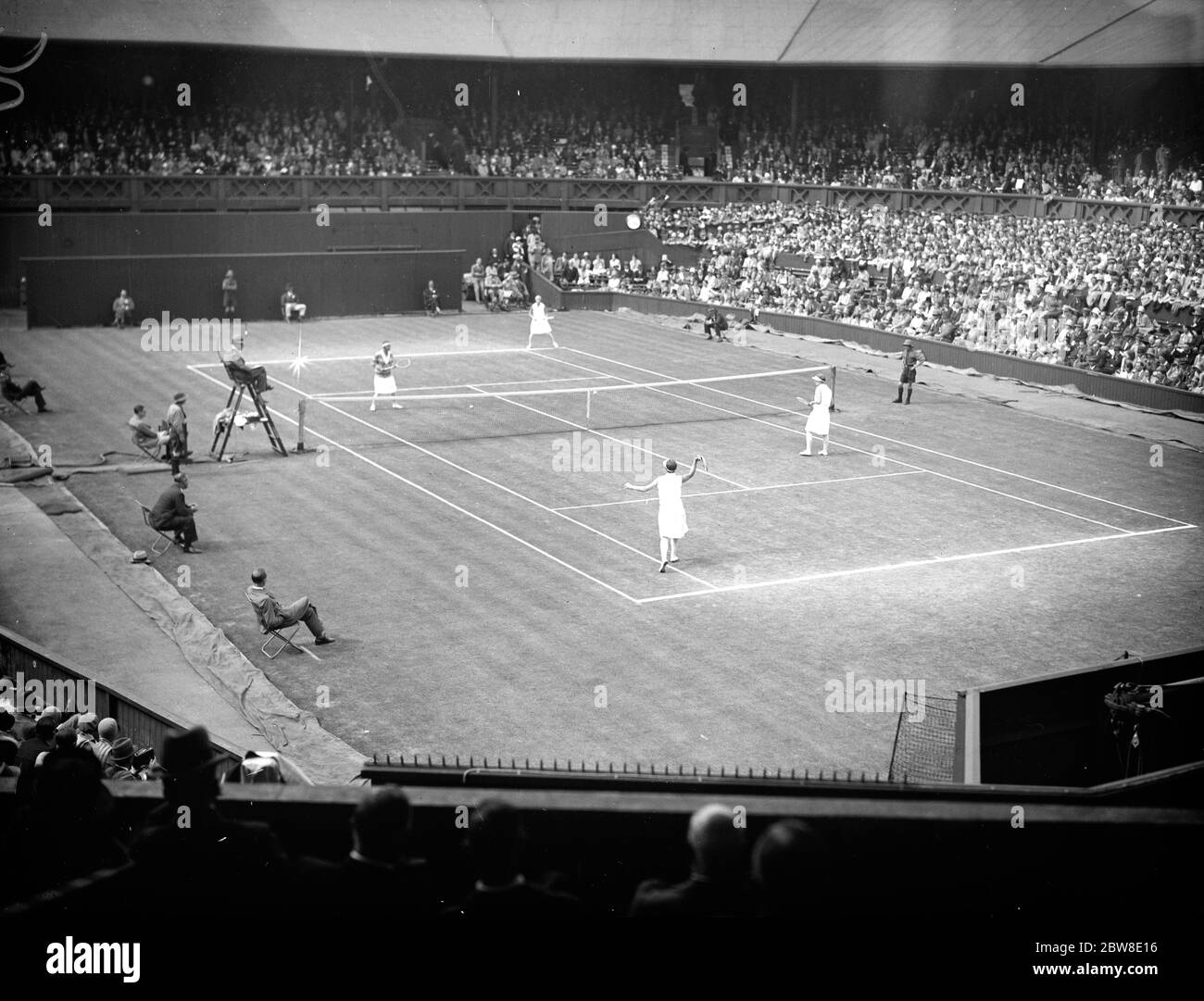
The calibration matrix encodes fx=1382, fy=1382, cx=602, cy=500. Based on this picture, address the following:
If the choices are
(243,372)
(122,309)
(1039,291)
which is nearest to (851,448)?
(243,372)

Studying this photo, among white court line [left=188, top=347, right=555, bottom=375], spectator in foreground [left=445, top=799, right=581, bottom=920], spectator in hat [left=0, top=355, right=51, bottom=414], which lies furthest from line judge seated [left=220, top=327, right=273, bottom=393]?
spectator in foreground [left=445, top=799, right=581, bottom=920]

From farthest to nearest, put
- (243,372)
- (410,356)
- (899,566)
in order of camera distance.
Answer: (410,356) < (243,372) < (899,566)

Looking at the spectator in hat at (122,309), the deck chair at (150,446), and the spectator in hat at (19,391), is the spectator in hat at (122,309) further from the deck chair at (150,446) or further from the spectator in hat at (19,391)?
the deck chair at (150,446)

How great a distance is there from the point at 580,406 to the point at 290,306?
17.4 m

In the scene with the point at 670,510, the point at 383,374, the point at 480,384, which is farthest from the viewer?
the point at 480,384

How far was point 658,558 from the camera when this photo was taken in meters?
22.0

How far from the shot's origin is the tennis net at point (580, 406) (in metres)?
32.0

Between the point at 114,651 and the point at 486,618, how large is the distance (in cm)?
482

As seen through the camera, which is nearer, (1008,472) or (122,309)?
(1008,472)

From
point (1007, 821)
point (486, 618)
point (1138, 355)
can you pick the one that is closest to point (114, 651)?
point (486, 618)

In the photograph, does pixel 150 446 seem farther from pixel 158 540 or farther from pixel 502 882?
pixel 502 882

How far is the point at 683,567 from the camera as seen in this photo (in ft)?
70.6

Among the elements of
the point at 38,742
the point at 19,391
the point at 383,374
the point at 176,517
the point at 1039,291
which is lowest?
the point at 176,517

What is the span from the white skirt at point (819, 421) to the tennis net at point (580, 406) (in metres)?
1.61
